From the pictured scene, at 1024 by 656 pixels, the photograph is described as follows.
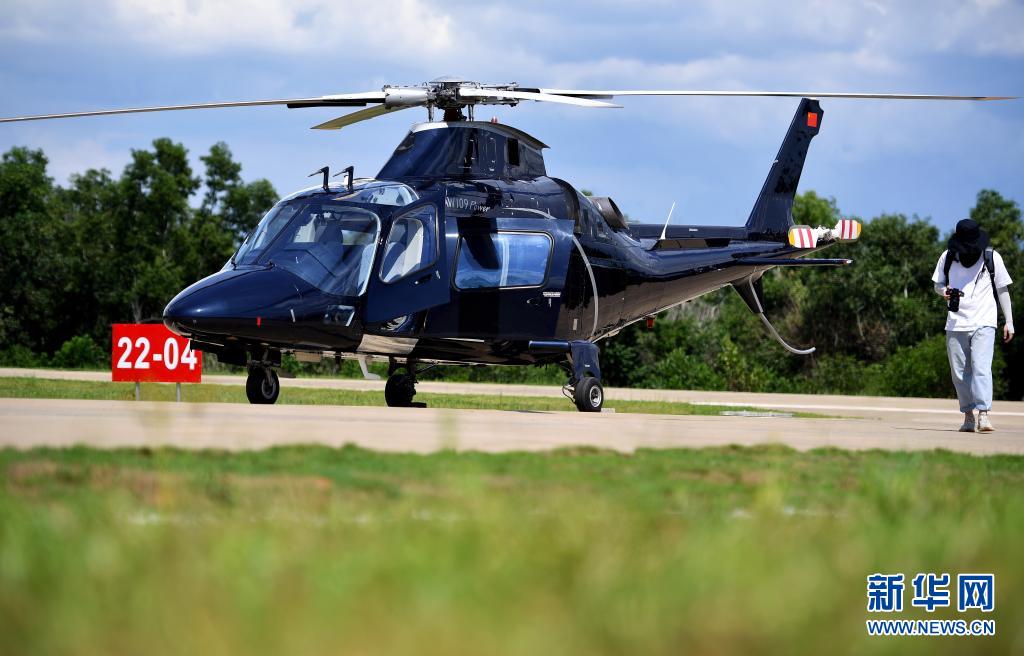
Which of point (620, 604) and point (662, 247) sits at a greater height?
point (662, 247)

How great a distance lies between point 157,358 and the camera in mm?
20141

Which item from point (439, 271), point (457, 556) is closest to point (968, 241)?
point (439, 271)

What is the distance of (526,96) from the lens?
1456cm

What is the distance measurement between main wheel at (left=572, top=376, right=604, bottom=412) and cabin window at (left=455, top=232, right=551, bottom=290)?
1.35 m

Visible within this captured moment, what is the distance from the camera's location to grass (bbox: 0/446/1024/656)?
8.87 ft

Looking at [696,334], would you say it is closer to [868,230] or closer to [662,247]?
[868,230]

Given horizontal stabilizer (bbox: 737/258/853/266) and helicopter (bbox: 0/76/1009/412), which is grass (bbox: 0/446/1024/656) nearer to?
helicopter (bbox: 0/76/1009/412)

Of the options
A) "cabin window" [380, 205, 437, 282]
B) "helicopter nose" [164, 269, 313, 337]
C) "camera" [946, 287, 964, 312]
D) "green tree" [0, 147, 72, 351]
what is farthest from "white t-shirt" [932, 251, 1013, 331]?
"green tree" [0, 147, 72, 351]

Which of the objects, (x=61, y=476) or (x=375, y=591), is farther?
(x=61, y=476)

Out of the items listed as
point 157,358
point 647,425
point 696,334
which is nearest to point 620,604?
point 647,425

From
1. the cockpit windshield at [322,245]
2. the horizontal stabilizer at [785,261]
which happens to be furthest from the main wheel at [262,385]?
the horizontal stabilizer at [785,261]

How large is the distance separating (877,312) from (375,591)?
51.0 meters

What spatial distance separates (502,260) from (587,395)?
1.97 meters

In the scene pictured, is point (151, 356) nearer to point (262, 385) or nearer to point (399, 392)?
point (399, 392)
